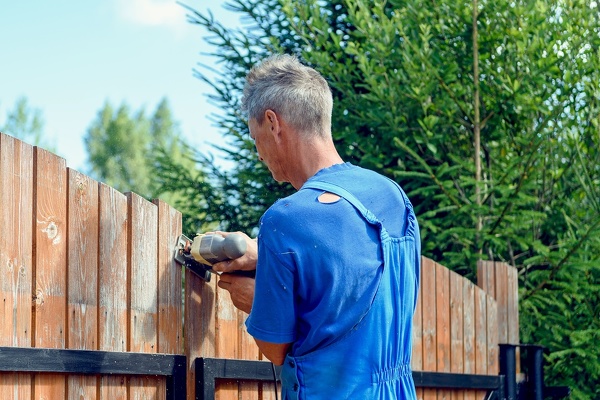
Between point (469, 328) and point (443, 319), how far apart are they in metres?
0.37

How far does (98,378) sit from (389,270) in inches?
49.2

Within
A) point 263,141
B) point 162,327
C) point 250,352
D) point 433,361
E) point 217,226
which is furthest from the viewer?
point 217,226

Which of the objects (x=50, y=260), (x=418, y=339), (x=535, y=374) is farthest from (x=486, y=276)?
(x=50, y=260)

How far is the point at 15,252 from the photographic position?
114 inches

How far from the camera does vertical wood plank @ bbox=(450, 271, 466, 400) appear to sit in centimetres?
560

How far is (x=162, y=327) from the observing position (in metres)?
3.53

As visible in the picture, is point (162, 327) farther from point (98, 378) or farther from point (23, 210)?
point (23, 210)

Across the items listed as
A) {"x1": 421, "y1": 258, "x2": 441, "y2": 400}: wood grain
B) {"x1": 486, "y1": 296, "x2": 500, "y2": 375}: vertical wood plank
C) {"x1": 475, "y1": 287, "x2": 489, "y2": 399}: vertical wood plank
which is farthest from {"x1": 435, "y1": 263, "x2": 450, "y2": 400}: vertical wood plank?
{"x1": 486, "y1": 296, "x2": 500, "y2": 375}: vertical wood plank

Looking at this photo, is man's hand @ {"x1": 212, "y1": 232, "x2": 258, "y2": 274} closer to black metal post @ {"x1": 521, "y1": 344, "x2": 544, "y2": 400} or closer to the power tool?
the power tool

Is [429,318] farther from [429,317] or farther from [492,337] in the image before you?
[492,337]

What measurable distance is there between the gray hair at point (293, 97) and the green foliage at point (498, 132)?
3.97m

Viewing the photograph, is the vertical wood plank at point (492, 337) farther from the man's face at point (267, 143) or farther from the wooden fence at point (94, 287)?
the man's face at point (267, 143)

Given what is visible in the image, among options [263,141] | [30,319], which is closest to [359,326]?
[263,141]

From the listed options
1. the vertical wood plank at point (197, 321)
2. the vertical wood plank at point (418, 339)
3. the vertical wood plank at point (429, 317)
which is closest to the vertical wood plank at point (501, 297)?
→ the vertical wood plank at point (429, 317)
